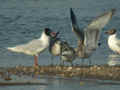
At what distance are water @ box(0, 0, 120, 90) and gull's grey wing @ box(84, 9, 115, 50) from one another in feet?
4.48

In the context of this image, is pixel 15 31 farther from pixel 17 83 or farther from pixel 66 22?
pixel 17 83

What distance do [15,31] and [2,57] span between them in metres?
5.19

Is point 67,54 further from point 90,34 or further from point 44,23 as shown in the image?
point 44,23

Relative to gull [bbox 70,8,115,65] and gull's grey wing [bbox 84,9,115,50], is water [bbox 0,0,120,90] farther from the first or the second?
gull's grey wing [bbox 84,9,115,50]

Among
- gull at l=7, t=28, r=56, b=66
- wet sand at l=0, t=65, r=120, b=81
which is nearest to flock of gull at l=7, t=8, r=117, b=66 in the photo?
gull at l=7, t=28, r=56, b=66

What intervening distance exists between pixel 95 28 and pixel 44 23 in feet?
30.2

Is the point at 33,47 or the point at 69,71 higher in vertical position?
the point at 33,47

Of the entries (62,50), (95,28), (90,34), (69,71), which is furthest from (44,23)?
(69,71)

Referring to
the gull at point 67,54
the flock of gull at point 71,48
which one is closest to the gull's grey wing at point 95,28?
the flock of gull at point 71,48

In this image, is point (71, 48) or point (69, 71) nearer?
point (69, 71)

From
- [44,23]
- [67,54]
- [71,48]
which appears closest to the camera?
[67,54]

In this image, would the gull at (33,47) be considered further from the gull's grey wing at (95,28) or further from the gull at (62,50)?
the gull's grey wing at (95,28)

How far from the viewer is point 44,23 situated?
71.9ft

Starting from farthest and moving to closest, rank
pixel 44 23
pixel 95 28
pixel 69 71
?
pixel 44 23, pixel 95 28, pixel 69 71
